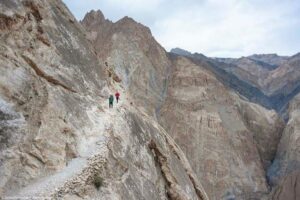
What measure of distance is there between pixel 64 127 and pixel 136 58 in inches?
2605

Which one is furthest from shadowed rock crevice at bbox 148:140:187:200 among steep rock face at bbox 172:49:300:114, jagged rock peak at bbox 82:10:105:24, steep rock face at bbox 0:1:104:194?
steep rock face at bbox 172:49:300:114

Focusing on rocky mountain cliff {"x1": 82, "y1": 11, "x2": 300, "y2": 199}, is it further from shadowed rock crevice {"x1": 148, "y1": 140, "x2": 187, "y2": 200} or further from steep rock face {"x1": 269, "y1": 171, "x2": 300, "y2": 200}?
shadowed rock crevice {"x1": 148, "y1": 140, "x2": 187, "y2": 200}

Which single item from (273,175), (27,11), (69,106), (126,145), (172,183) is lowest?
(273,175)

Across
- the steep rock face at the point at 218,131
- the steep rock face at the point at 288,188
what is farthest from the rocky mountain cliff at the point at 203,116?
the steep rock face at the point at 288,188

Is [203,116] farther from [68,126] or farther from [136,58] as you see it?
[68,126]

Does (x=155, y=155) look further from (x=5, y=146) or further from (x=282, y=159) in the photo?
(x=282, y=159)

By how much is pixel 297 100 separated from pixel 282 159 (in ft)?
48.8

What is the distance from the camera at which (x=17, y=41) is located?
2492 centimetres

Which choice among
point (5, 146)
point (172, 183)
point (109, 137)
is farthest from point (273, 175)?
point (5, 146)

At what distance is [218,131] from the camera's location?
268 feet

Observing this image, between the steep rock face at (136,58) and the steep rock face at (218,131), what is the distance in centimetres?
222

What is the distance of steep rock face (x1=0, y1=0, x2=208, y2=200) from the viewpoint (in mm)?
21047

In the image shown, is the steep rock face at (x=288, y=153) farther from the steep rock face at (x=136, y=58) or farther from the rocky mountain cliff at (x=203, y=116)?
the steep rock face at (x=136, y=58)

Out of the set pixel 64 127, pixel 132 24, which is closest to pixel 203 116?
pixel 132 24
